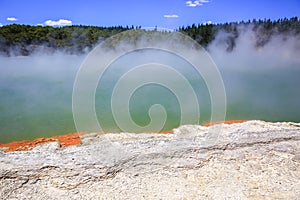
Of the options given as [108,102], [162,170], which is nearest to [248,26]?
[108,102]

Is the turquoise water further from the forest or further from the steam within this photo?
the forest

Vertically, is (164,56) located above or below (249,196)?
above

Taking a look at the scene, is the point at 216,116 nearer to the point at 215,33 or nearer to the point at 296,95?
the point at 296,95

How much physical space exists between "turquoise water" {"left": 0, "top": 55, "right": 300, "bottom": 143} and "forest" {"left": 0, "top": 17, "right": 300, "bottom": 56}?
1219 cm

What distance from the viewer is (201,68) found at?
12.2 metres

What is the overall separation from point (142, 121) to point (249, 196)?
3925 mm

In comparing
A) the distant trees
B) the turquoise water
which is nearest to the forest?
the distant trees

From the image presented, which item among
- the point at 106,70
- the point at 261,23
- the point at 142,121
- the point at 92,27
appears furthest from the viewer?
the point at 92,27

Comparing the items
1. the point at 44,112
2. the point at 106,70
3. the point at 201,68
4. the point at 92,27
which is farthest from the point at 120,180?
the point at 92,27

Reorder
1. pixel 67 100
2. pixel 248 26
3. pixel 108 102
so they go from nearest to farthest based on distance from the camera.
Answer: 1. pixel 108 102
2. pixel 67 100
3. pixel 248 26

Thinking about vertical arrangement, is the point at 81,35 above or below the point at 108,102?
above

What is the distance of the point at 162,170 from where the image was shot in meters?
2.67

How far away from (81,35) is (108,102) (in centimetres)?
1880

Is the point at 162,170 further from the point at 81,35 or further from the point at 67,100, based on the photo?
the point at 81,35
